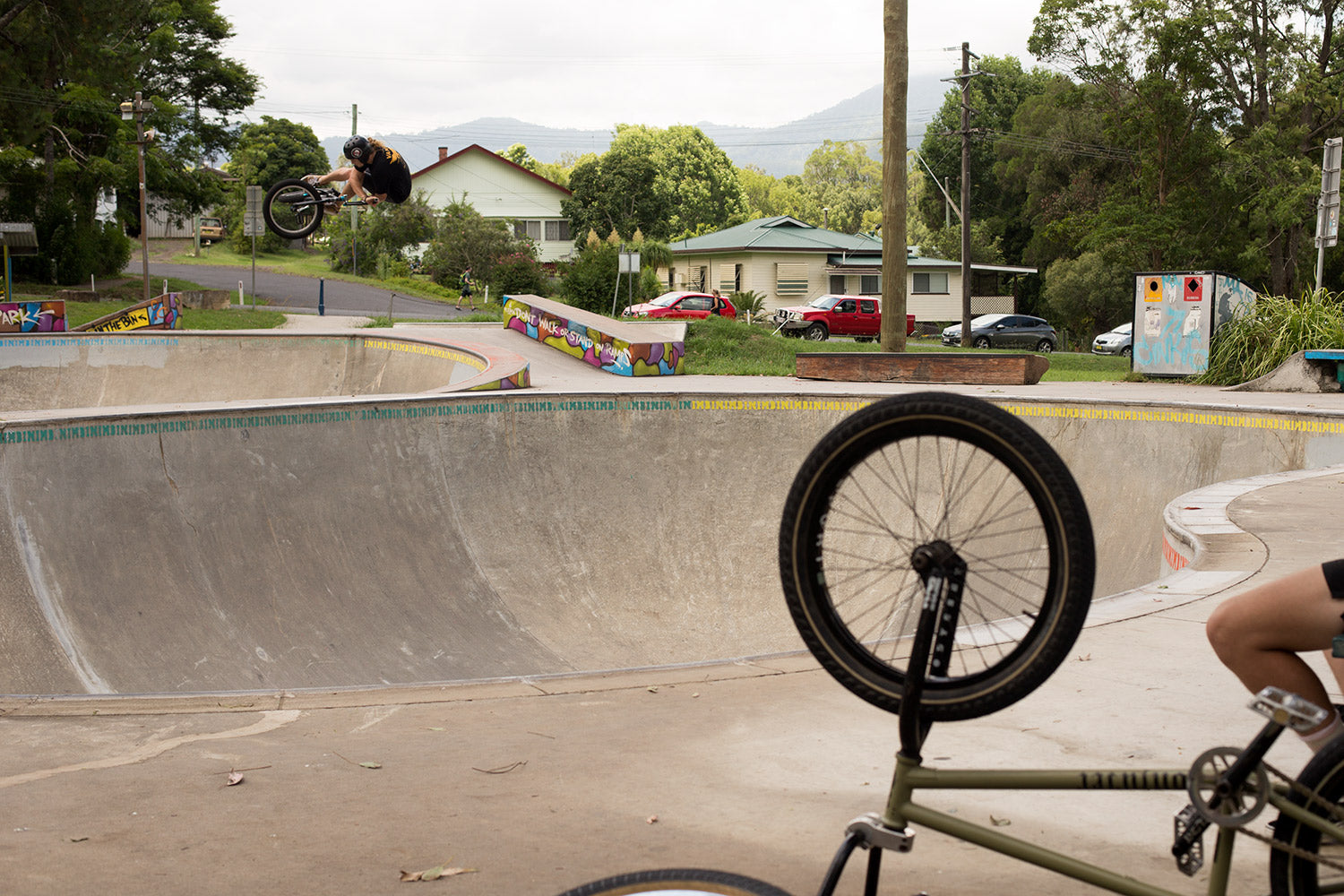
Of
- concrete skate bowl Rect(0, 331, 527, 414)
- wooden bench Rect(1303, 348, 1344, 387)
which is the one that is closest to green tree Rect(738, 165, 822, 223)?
concrete skate bowl Rect(0, 331, 527, 414)

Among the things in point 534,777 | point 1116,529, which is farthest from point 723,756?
point 1116,529

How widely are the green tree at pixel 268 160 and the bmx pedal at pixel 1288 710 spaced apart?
2203 inches

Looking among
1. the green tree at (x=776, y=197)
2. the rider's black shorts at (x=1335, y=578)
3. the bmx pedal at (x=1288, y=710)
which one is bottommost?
the bmx pedal at (x=1288, y=710)

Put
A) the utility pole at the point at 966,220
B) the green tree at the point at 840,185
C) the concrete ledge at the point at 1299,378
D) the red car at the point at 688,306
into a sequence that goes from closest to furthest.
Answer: the concrete ledge at the point at 1299,378, the red car at the point at 688,306, the utility pole at the point at 966,220, the green tree at the point at 840,185

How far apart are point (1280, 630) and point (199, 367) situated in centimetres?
1812

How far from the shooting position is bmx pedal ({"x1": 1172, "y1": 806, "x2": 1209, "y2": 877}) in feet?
6.37

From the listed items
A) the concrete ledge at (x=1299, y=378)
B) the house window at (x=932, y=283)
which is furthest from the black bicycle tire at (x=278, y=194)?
the house window at (x=932, y=283)

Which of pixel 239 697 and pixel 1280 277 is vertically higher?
pixel 1280 277

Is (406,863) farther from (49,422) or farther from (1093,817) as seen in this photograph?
(49,422)

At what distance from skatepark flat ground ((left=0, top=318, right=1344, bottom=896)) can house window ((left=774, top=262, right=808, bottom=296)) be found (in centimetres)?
4192

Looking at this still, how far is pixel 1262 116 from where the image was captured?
28.6 m

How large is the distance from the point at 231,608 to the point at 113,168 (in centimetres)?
3007

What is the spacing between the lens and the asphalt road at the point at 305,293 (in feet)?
113

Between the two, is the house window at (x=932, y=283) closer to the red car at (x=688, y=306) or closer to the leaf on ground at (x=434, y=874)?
the red car at (x=688, y=306)
